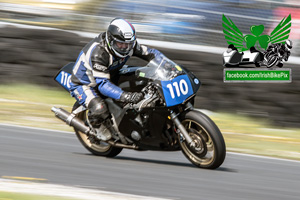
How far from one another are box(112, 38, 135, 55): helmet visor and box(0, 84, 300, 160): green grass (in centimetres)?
271

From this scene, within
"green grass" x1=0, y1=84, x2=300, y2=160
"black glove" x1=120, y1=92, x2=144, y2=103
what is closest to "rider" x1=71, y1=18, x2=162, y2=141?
"black glove" x1=120, y1=92, x2=144, y2=103

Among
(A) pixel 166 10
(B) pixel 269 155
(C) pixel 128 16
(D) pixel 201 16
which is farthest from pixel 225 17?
(B) pixel 269 155

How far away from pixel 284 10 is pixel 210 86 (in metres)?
Answer: 1.93

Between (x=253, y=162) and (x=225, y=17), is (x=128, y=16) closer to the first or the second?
(x=225, y=17)

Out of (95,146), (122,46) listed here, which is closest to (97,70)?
(122,46)

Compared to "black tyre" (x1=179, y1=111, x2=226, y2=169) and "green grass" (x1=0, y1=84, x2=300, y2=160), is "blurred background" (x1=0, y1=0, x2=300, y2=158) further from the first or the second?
"black tyre" (x1=179, y1=111, x2=226, y2=169)

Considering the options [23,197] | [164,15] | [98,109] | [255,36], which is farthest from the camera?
[164,15]

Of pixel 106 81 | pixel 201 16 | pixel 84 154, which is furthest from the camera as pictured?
pixel 201 16

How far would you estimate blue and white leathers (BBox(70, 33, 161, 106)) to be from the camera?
6.61 m

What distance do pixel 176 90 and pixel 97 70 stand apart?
1.00 meters

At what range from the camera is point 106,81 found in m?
6.61

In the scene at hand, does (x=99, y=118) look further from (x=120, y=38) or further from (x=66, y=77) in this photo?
(x=120, y=38)

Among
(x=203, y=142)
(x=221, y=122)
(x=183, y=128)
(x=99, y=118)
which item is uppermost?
(x=183, y=128)

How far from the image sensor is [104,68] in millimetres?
6613
